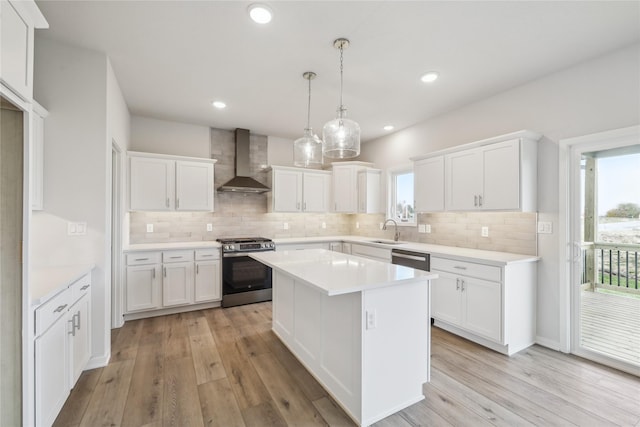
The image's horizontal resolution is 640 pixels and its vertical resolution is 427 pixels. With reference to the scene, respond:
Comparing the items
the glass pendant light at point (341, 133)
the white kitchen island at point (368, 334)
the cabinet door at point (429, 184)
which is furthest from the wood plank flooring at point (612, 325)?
the glass pendant light at point (341, 133)

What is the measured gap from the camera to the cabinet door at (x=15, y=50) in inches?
50.9

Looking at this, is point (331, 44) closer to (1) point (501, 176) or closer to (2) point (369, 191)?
(1) point (501, 176)

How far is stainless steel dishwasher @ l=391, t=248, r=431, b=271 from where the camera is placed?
3514 mm

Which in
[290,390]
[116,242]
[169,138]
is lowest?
[290,390]

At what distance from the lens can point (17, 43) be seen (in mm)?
1405

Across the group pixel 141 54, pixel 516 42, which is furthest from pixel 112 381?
pixel 516 42

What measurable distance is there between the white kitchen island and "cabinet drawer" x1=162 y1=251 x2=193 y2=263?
210 centimetres

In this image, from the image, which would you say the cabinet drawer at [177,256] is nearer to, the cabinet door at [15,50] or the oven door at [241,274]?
the oven door at [241,274]

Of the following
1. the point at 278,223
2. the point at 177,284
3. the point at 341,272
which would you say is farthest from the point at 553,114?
the point at 177,284

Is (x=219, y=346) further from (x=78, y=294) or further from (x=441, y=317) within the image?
(x=441, y=317)

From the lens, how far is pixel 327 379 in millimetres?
2174

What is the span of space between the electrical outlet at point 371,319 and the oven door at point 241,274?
2.62m

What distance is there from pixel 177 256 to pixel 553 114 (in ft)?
15.1

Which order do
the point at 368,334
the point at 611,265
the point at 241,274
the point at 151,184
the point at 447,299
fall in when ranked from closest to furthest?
the point at 368,334 → the point at 611,265 → the point at 447,299 → the point at 151,184 → the point at 241,274
